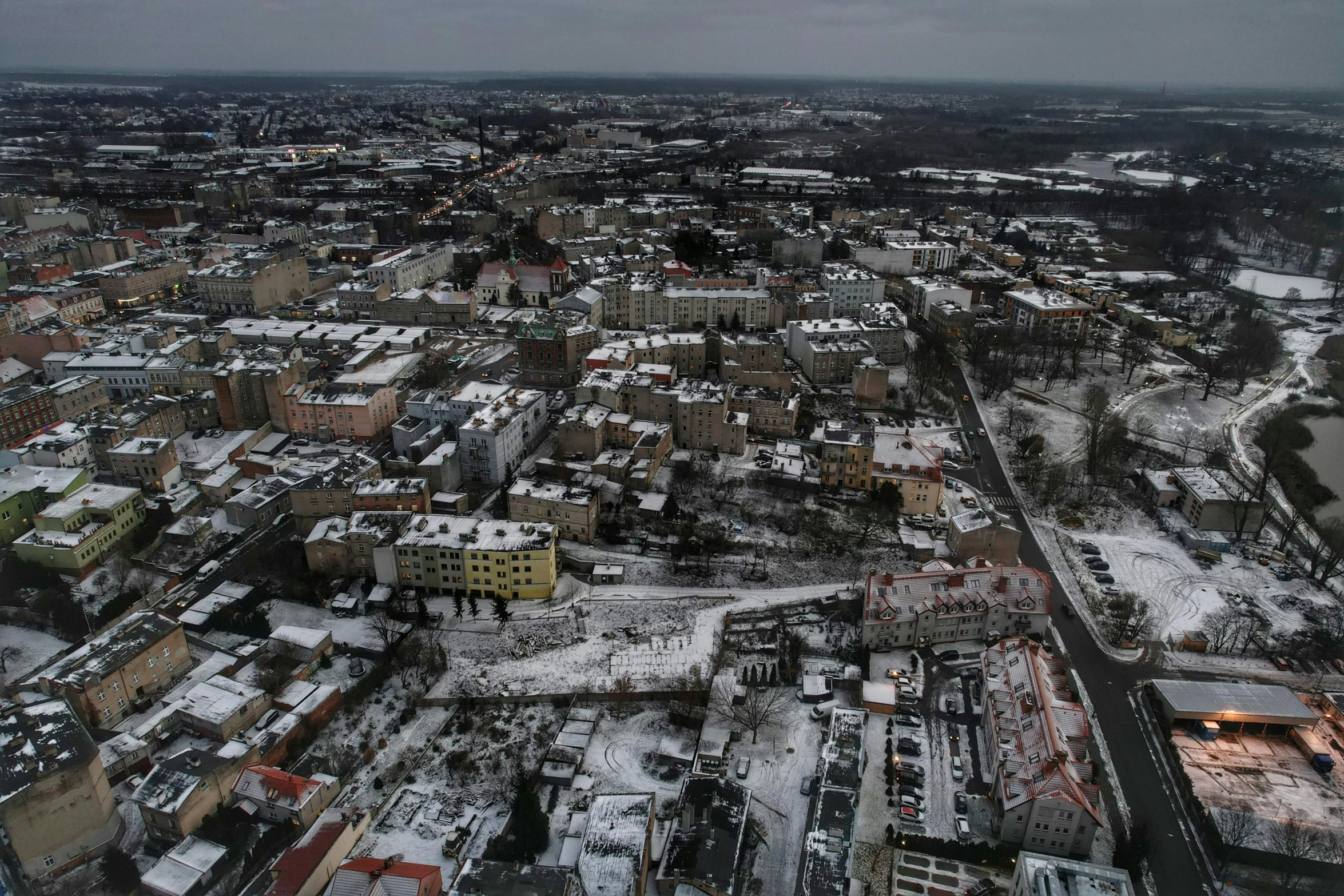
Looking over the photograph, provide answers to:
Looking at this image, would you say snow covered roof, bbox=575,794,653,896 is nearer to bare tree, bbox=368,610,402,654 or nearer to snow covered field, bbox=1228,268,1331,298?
bare tree, bbox=368,610,402,654

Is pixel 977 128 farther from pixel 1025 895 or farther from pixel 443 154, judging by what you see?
pixel 1025 895

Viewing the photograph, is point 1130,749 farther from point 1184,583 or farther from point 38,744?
point 38,744

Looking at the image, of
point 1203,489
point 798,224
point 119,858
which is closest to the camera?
point 119,858

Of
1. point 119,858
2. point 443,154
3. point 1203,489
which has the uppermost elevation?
point 443,154

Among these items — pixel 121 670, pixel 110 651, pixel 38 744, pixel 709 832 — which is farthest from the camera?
pixel 110 651

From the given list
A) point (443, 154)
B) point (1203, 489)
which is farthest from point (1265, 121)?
point (1203, 489)

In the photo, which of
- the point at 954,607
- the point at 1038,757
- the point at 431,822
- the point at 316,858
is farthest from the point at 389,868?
the point at 954,607
